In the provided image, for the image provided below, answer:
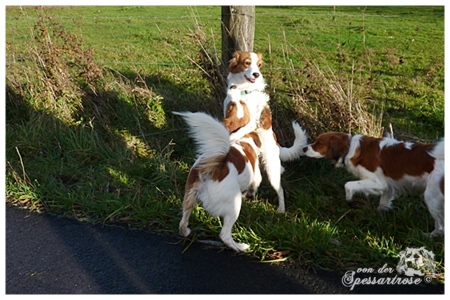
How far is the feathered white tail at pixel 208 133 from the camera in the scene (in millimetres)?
3564

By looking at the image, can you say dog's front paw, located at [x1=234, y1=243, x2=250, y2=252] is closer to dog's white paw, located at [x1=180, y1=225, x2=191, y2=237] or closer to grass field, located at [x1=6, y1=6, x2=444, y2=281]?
grass field, located at [x1=6, y1=6, x2=444, y2=281]

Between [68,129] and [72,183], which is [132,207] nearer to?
[72,183]

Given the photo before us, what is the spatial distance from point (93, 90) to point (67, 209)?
2193 millimetres

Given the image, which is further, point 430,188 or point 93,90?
point 93,90

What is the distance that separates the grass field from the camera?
3934mm

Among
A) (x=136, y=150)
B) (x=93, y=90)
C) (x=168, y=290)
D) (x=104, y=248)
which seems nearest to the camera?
(x=168, y=290)

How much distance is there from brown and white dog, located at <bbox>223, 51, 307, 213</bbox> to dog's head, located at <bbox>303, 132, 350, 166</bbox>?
22 cm

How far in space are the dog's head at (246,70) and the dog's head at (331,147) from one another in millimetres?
845

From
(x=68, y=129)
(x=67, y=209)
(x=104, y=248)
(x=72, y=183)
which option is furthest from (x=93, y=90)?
(x=104, y=248)

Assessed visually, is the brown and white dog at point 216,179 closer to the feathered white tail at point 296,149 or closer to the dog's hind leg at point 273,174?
the dog's hind leg at point 273,174

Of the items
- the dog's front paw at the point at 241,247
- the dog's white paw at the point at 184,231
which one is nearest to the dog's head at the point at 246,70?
the dog's white paw at the point at 184,231

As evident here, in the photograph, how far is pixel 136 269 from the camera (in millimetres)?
3654

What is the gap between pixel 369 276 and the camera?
11.3ft

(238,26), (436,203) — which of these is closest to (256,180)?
(436,203)
